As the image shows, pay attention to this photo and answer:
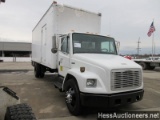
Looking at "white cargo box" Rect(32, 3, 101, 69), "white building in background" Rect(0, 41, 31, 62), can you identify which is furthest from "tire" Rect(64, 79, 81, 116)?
"white building in background" Rect(0, 41, 31, 62)

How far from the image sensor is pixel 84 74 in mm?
5391

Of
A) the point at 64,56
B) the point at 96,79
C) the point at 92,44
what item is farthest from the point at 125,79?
the point at 64,56

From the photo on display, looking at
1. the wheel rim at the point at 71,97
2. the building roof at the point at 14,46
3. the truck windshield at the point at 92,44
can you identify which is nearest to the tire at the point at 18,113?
the wheel rim at the point at 71,97

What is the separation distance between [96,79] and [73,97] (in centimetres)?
93

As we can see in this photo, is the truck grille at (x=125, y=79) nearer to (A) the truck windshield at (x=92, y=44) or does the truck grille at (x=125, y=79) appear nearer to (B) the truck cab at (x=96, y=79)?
(B) the truck cab at (x=96, y=79)

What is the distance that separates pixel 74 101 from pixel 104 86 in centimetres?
104

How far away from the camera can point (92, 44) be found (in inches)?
268

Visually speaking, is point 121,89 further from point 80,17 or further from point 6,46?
point 6,46

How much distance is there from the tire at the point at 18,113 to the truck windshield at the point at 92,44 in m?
3.51

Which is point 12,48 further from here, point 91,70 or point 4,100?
point 4,100

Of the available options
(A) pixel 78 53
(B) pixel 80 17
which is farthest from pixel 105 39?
(B) pixel 80 17

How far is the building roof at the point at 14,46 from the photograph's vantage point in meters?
63.4

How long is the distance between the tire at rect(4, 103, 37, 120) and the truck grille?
2.58 meters

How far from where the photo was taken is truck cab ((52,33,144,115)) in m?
5.10
